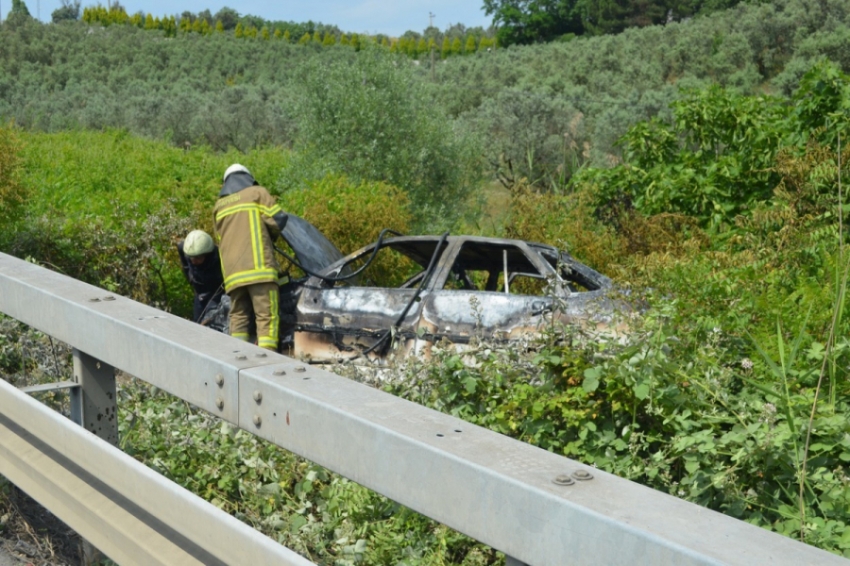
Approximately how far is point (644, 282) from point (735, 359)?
6.20 ft

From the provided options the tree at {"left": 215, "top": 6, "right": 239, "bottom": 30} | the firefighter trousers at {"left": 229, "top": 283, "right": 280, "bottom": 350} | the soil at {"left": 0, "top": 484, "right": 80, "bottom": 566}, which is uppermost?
the tree at {"left": 215, "top": 6, "right": 239, "bottom": 30}

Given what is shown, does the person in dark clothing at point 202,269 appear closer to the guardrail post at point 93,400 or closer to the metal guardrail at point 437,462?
the guardrail post at point 93,400

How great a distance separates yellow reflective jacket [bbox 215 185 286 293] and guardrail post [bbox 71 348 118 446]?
532 cm

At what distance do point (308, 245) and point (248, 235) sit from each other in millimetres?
662

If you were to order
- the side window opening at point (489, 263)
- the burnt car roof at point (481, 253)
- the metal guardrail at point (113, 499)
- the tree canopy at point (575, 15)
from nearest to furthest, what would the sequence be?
the metal guardrail at point (113, 499)
the burnt car roof at point (481, 253)
the side window opening at point (489, 263)
the tree canopy at point (575, 15)

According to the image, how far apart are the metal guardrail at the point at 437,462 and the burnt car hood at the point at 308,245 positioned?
582cm

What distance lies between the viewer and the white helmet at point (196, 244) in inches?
357

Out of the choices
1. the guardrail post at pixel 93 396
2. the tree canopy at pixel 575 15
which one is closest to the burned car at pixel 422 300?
the guardrail post at pixel 93 396

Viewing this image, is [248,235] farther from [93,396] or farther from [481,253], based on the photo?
[93,396]

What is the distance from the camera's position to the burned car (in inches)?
289

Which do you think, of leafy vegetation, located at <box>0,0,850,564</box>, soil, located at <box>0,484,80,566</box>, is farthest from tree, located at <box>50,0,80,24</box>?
soil, located at <box>0,484,80,566</box>

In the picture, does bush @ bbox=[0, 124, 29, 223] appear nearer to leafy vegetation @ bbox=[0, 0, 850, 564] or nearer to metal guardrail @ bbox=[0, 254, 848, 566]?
leafy vegetation @ bbox=[0, 0, 850, 564]

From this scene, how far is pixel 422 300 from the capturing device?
771 centimetres

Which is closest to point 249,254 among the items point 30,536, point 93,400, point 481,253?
point 481,253
